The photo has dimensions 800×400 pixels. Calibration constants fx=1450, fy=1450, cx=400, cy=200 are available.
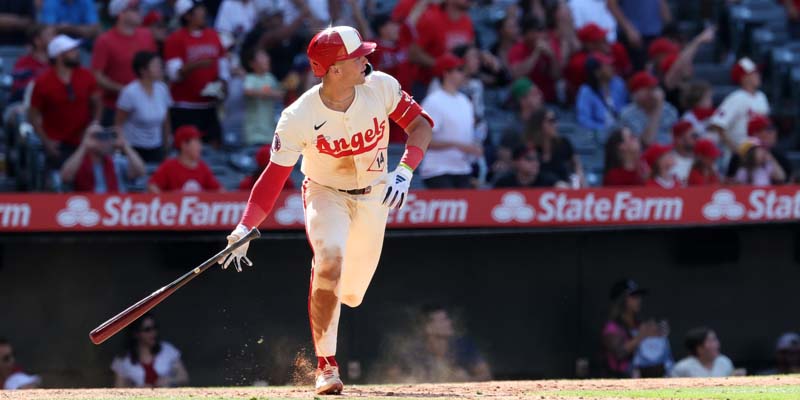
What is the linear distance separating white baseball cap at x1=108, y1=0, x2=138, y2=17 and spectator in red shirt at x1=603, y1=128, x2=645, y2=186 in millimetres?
3990

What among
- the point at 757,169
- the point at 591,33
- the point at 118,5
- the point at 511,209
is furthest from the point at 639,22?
the point at 118,5

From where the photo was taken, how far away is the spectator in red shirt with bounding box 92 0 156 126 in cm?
1155

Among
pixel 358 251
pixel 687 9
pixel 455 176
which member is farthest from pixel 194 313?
pixel 687 9

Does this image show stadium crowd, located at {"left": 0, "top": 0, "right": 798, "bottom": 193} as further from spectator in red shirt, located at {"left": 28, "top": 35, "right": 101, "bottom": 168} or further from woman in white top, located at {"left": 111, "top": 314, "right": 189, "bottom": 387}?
woman in white top, located at {"left": 111, "top": 314, "right": 189, "bottom": 387}

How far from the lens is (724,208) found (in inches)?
424

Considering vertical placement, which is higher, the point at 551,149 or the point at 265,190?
the point at 551,149

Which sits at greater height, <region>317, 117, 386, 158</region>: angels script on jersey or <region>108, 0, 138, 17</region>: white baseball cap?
<region>108, 0, 138, 17</region>: white baseball cap

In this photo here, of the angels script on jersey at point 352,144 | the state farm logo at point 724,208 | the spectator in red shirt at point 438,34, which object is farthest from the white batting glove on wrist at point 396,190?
the spectator in red shirt at point 438,34

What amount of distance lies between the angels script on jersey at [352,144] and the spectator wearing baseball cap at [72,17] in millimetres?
5914

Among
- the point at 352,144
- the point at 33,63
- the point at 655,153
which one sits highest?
the point at 33,63

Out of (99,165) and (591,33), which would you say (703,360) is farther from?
(99,165)

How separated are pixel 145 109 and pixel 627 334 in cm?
406

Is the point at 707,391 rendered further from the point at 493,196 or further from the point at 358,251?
the point at 493,196

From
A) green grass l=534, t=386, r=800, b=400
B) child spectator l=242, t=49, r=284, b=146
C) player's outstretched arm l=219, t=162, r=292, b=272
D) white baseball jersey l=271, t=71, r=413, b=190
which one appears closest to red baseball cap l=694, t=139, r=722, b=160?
child spectator l=242, t=49, r=284, b=146
